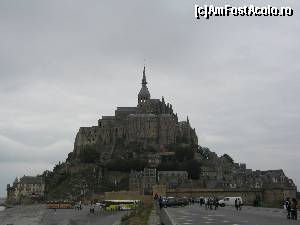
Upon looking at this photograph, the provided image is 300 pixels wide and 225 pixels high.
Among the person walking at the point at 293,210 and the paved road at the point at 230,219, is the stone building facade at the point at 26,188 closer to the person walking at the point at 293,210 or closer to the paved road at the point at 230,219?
the paved road at the point at 230,219

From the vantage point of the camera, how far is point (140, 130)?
161875 millimetres

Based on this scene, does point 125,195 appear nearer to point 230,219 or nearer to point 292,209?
point 292,209

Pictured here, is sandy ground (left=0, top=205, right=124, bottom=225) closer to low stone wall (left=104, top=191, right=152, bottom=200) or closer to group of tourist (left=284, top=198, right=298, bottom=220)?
group of tourist (left=284, top=198, right=298, bottom=220)

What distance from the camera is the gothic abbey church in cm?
16075

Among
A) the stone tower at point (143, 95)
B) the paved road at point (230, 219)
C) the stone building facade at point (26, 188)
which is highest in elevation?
the stone tower at point (143, 95)

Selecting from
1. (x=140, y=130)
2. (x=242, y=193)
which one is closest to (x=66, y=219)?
(x=242, y=193)

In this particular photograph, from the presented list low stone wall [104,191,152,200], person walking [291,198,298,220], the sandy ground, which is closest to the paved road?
person walking [291,198,298,220]

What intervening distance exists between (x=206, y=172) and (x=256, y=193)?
3609 cm

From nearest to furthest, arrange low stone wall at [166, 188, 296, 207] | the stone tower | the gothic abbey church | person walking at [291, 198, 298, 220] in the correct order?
person walking at [291, 198, 298, 220], low stone wall at [166, 188, 296, 207], the gothic abbey church, the stone tower

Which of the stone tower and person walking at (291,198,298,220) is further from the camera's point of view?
the stone tower

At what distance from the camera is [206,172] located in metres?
148

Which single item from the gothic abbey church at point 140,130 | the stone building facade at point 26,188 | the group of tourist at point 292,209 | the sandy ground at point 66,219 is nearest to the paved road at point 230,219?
the group of tourist at point 292,209

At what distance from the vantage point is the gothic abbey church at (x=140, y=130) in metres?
161

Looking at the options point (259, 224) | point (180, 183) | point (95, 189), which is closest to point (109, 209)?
point (180, 183)
